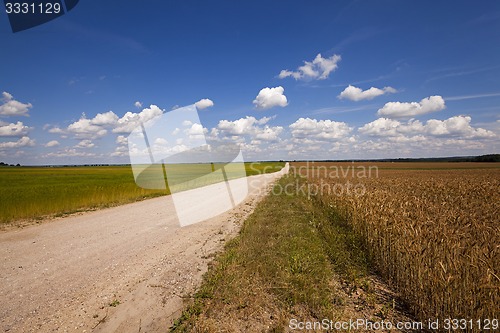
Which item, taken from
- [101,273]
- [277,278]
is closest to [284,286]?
[277,278]

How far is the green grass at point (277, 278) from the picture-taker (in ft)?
15.4

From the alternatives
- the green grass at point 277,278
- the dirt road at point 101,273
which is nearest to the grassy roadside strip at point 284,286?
the green grass at point 277,278

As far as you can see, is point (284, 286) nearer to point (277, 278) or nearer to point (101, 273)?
point (277, 278)

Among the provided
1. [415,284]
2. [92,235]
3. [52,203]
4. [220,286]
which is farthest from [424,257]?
[52,203]

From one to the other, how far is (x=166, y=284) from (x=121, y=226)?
22.3ft

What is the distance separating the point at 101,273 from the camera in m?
6.64

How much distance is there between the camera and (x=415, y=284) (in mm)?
5066

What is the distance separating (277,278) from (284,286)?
1.38 ft

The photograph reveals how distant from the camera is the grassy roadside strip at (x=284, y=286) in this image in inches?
183

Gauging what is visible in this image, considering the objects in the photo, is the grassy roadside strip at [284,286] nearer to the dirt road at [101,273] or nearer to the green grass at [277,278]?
the green grass at [277,278]

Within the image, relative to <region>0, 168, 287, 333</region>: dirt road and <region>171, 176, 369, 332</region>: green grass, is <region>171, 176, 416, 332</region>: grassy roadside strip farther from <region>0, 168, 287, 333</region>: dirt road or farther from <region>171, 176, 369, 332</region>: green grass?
<region>0, 168, 287, 333</region>: dirt road

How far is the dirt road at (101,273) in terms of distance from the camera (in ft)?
15.5

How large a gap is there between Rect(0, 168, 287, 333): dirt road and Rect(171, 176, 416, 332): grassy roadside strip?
678 mm

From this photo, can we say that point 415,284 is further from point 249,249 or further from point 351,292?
point 249,249
